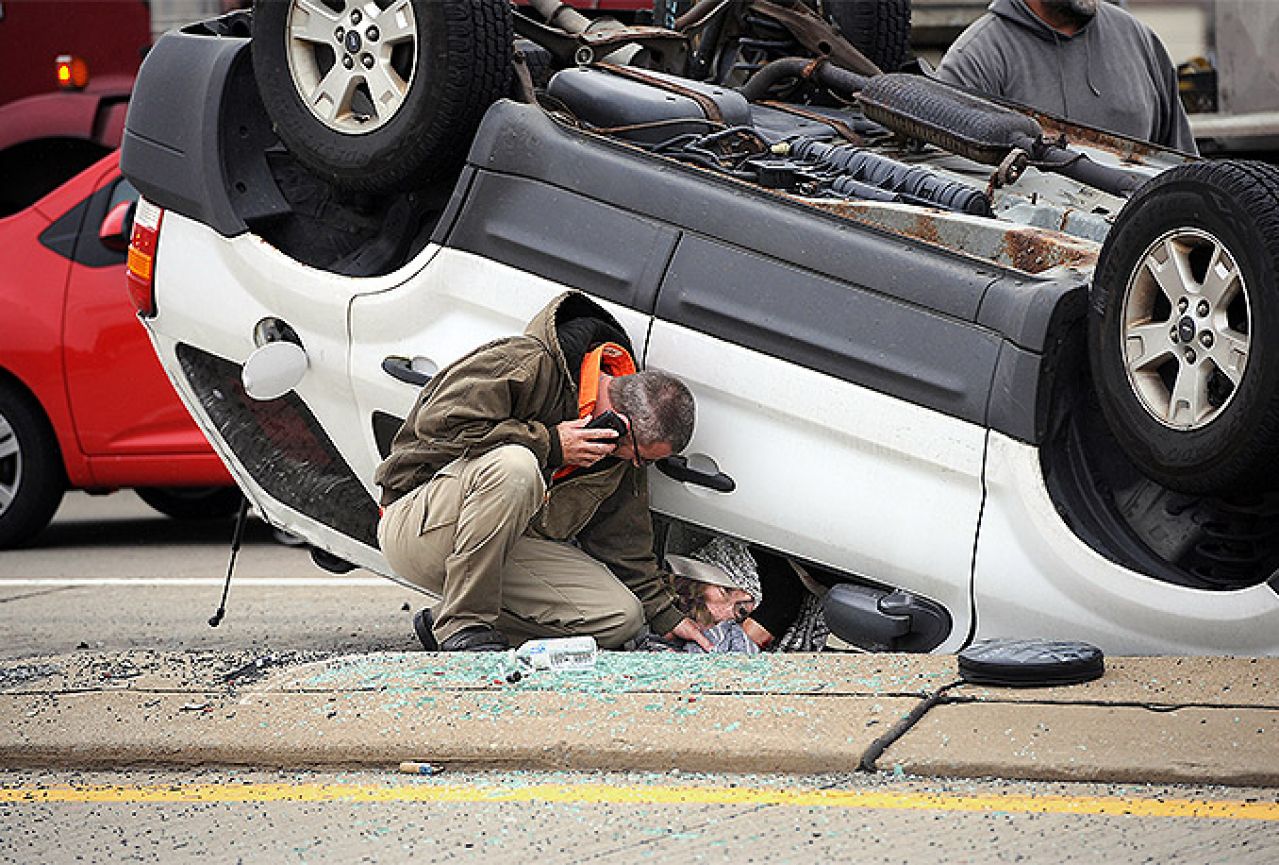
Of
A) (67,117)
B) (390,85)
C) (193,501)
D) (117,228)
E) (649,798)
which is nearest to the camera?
(649,798)

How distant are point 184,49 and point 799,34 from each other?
1.79 m

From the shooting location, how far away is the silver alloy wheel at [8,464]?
8836 mm

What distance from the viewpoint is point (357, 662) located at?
15.8ft

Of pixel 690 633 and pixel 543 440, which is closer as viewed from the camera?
pixel 543 440

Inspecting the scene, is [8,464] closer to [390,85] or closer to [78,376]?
[78,376]

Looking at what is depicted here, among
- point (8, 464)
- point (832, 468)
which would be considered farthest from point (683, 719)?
point (8, 464)

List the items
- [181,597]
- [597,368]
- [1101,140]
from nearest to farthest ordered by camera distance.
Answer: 1. [597,368]
2. [1101,140]
3. [181,597]

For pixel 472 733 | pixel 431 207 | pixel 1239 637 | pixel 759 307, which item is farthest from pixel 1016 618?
pixel 431 207

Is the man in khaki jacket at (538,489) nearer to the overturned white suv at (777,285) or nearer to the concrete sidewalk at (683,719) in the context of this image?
the overturned white suv at (777,285)

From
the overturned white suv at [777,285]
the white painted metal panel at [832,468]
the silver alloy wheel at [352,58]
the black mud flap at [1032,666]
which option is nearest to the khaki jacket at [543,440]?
the overturned white suv at [777,285]

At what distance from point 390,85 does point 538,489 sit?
1112mm

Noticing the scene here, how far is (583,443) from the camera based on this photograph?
5066 mm

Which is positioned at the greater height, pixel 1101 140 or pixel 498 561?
pixel 1101 140

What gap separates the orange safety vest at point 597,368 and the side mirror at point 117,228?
12.6 ft
